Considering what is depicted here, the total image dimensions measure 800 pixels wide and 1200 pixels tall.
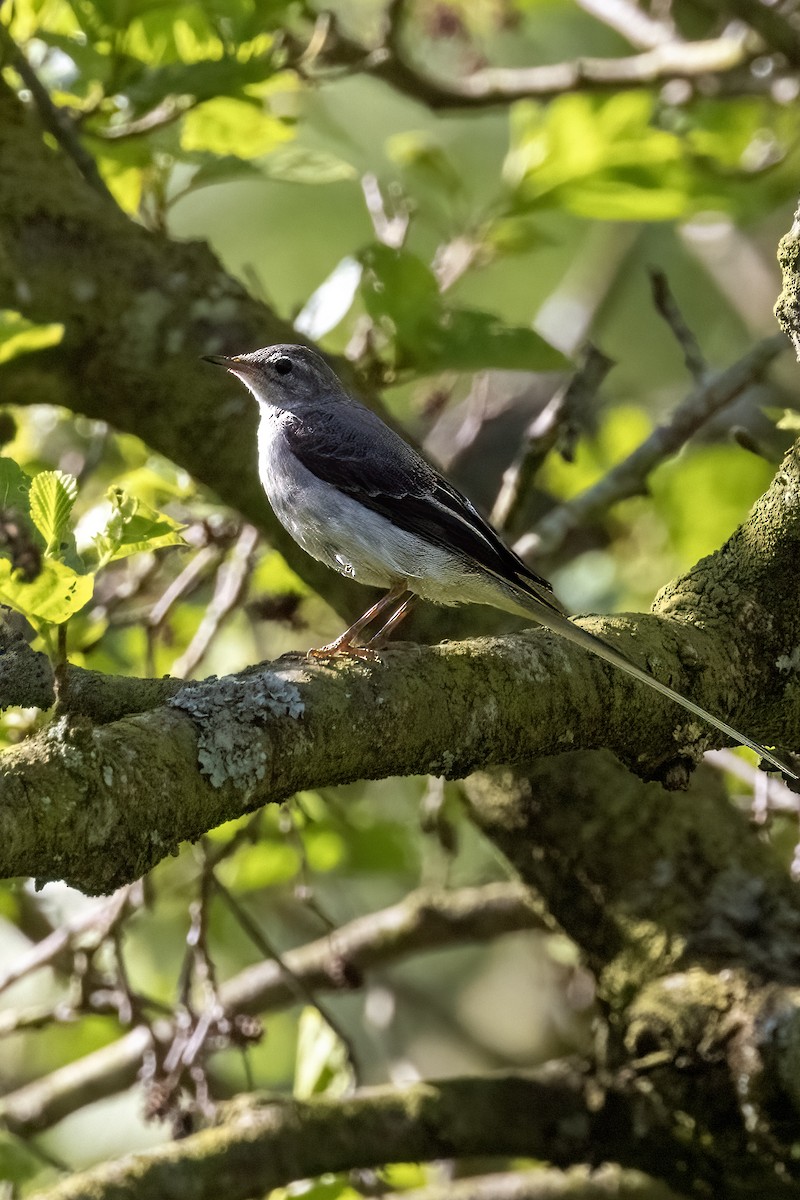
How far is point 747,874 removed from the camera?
13.0ft

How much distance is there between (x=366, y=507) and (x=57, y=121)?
5.65ft

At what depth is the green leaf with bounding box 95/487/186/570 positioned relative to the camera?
7.98ft

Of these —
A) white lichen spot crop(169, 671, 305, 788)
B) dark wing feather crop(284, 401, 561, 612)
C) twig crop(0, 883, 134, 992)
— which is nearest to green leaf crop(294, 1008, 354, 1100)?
twig crop(0, 883, 134, 992)

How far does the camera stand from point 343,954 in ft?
16.2

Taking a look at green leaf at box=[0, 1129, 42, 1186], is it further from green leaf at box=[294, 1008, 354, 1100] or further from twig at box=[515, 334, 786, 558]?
twig at box=[515, 334, 786, 558]

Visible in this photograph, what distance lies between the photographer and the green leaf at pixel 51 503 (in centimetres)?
226

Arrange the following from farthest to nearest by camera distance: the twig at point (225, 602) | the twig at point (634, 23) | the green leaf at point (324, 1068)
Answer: the twig at point (634, 23)
the twig at point (225, 602)
the green leaf at point (324, 1068)

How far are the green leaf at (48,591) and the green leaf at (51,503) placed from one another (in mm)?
48

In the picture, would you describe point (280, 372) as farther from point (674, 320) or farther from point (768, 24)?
point (768, 24)

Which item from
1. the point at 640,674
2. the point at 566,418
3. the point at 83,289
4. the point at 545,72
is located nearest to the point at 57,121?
the point at 83,289

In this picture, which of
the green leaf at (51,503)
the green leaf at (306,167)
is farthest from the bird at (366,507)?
the green leaf at (51,503)

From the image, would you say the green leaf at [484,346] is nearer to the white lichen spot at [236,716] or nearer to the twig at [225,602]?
the twig at [225,602]

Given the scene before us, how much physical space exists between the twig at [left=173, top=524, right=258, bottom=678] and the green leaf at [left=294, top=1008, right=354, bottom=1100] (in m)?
1.26

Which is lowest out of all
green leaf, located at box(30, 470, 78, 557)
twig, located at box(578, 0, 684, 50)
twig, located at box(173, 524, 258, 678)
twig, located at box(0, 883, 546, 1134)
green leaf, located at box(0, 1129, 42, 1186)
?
twig, located at box(0, 883, 546, 1134)
